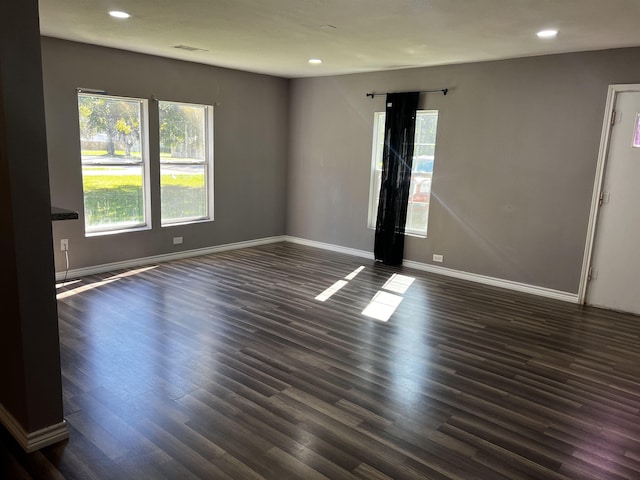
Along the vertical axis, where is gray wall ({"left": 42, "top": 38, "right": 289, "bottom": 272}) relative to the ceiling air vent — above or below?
below

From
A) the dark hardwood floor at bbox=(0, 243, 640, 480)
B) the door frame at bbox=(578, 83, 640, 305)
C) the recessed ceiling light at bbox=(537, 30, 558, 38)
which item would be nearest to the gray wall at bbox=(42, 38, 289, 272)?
the dark hardwood floor at bbox=(0, 243, 640, 480)

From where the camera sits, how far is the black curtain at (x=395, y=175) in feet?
19.6

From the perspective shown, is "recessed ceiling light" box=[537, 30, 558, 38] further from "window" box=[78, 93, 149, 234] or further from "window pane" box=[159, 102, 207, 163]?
"window" box=[78, 93, 149, 234]

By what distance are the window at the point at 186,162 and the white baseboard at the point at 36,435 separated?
3882 mm

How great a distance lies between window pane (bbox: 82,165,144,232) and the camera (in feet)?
A: 17.4

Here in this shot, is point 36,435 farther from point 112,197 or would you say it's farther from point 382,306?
point 112,197

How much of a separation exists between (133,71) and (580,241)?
5.24m

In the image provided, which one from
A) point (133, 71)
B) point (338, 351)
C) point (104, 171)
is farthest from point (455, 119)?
point (104, 171)

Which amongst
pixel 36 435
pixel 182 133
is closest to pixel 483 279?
pixel 182 133

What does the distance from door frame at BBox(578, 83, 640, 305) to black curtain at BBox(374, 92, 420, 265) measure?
2.09 m

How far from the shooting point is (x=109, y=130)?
5359 mm

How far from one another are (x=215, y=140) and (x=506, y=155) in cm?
371

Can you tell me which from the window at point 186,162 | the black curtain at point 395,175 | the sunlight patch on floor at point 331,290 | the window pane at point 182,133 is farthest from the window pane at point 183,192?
the black curtain at point 395,175

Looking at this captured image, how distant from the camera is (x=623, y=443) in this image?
8.37ft
